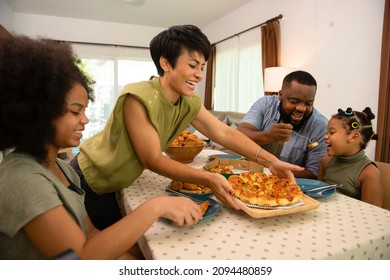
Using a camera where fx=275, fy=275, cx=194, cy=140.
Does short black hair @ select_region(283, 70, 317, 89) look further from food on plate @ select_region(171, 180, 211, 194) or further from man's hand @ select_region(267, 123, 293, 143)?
food on plate @ select_region(171, 180, 211, 194)

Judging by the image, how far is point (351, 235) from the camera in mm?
742

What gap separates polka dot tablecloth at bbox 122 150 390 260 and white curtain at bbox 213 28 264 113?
3649 mm

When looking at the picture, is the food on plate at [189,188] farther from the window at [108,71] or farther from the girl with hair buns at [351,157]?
the window at [108,71]

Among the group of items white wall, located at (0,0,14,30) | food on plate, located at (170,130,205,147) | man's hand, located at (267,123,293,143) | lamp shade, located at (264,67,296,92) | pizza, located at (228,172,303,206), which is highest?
white wall, located at (0,0,14,30)

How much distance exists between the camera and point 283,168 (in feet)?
3.77

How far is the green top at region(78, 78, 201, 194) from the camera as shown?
41.8 inches

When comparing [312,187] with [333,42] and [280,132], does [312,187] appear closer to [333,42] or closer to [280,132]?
[280,132]

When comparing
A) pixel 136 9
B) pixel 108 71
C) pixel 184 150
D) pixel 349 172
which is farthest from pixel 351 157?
pixel 108 71

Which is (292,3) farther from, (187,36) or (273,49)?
(187,36)

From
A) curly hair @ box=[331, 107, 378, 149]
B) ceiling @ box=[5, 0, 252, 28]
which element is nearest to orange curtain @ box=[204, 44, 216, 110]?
Result: ceiling @ box=[5, 0, 252, 28]

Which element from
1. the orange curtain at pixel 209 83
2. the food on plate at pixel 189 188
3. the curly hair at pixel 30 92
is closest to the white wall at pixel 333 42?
the orange curtain at pixel 209 83

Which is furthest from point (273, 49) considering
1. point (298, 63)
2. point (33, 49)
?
point (33, 49)

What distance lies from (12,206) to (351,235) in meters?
0.84
